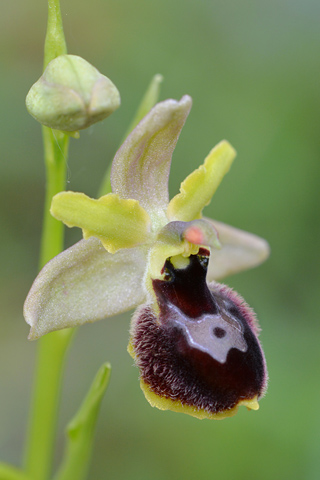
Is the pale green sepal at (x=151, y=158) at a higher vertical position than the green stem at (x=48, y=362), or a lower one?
higher

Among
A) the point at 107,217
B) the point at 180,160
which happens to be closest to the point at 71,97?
the point at 107,217

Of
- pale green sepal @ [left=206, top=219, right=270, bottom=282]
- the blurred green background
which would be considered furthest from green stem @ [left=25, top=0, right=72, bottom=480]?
the blurred green background

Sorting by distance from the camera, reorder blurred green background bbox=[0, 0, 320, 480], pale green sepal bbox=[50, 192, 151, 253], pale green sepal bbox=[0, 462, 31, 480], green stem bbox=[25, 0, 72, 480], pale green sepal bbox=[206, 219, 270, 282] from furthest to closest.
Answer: blurred green background bbox=[0, 0, 320, 480]
pale green sepal bbox=[206, 219, 270, 282]
pale green sepal bbox=[0, 462, 31, 480]
green stem bbox=[25, 0, 72, 480]
pale green sepal bbox=[50, 192, 151, 253]

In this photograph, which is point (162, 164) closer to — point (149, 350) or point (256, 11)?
point (149, 350)

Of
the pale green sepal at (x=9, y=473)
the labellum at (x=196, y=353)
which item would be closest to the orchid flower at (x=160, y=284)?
the labellum at (x=196, y=353)

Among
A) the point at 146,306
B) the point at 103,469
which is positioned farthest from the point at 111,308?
the point at 103,469

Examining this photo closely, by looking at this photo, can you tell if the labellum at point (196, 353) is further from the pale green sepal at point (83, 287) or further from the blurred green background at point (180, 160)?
the blurred green background at point (180, 160)

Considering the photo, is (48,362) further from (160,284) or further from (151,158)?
(151,158)

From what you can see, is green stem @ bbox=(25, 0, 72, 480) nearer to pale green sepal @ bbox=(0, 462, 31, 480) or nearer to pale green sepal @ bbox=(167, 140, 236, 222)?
pale green sepal @ bbox=(0, 462, 31, 480)
